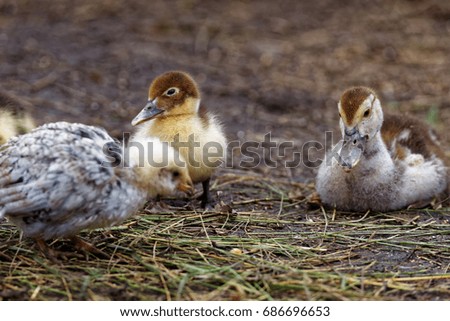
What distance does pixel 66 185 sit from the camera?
425 centimetres

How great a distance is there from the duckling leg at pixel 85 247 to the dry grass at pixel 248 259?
3.1 inches

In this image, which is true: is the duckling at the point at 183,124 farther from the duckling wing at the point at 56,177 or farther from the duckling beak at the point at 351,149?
the duckling wing at the point at 56,177

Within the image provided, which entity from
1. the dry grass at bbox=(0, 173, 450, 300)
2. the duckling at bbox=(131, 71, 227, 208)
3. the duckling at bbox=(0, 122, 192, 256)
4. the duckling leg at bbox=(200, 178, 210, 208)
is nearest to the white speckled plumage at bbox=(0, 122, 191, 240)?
the duckling at bbox=(0, 122, 192, 256)

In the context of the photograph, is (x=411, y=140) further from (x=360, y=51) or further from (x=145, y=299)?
(x=360, y=51)

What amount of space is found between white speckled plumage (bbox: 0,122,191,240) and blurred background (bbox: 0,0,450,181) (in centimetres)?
306

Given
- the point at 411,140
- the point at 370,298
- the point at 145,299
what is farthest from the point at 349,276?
the point at 411,140

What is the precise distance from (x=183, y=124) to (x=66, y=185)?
6.10 ft

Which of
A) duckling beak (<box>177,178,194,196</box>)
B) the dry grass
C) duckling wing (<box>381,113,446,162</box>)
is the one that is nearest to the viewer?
the dry grass

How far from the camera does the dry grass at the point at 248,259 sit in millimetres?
4242

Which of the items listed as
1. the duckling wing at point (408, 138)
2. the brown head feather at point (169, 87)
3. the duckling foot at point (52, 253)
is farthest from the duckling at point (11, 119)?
the duckling wing at point (408, 138)

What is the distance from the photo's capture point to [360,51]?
38.3 feet

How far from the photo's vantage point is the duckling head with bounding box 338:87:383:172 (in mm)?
5590

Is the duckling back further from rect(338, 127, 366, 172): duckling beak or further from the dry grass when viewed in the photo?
rect(338, 127, 366, 172): duckling beak

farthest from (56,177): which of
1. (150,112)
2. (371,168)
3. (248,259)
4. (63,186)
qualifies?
(371,168)
